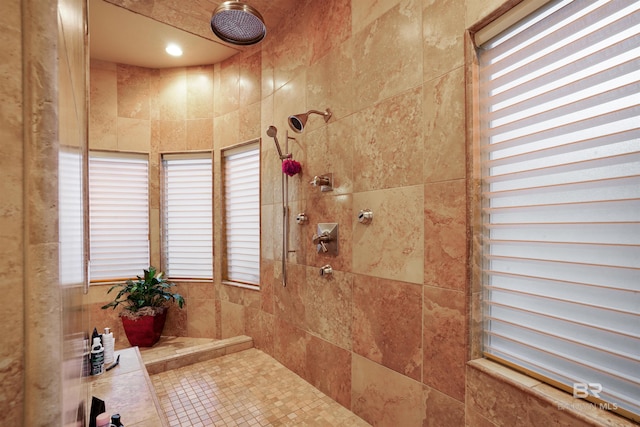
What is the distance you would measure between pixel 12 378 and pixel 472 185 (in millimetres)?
1320

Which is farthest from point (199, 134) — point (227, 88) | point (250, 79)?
point (250, 79)

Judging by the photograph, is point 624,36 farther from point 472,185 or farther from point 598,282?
point 598,282

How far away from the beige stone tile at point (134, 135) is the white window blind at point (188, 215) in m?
0.23

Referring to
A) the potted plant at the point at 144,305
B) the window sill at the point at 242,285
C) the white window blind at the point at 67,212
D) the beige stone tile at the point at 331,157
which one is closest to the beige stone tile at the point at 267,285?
the window sill at the point at 242,285

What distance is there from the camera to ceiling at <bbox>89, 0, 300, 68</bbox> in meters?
2.30

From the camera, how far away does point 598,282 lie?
3.01 ft

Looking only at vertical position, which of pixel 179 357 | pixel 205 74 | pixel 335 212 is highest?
pixel 205 74

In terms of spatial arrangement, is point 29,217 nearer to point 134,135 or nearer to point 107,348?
point 107,348

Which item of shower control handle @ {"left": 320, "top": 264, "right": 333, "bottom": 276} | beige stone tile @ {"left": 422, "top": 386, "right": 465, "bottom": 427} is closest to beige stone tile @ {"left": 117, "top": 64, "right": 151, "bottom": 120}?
shower control handle @ {"left": 320, "top": 264, "right": 333, "bottom": 276}

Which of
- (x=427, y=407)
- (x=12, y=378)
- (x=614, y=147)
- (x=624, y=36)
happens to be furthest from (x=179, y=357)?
(x=624, y=36)

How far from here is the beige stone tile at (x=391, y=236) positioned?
1423 mm

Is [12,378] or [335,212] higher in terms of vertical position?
[335,212]

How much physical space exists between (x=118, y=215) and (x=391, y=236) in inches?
112

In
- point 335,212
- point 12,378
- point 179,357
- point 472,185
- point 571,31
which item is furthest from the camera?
point 179,357
